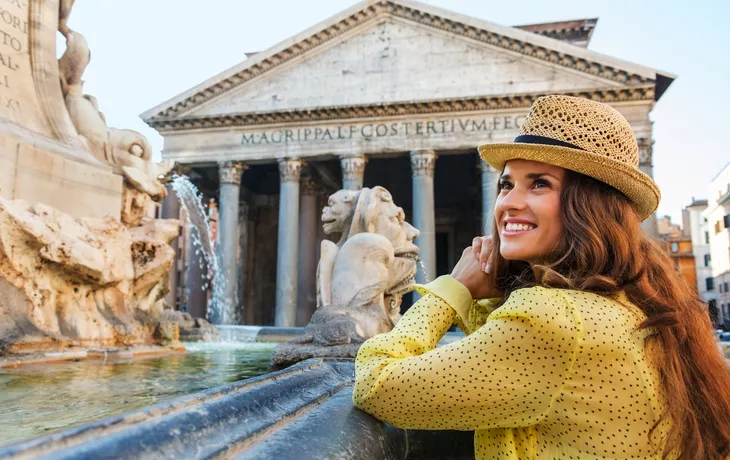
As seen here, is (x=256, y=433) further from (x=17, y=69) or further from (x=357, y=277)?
(x=17, y=69)

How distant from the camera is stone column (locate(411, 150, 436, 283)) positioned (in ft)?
66.7

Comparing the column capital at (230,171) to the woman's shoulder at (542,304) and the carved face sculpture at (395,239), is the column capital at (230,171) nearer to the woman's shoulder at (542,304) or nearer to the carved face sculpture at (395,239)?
the carved face sculpture at (395,239)

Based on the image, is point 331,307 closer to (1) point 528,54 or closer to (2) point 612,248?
(2) point 612,248

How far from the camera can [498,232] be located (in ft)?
5.16

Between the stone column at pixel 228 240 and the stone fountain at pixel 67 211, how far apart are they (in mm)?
16412

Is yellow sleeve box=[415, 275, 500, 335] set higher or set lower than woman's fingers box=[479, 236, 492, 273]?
lower

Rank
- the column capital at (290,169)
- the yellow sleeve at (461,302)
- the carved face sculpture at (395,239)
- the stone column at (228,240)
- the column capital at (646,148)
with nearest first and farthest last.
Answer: the yellow sleeve at (461,302)
the carved face sculpture at (395,239)
the column capital at (646,148)
the stone column at (228,240)
the column capital at (290,169)

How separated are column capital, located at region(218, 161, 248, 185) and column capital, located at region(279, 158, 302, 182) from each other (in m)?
1.68

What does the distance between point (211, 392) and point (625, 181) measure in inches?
41.6

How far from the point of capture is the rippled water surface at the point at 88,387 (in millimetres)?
1839

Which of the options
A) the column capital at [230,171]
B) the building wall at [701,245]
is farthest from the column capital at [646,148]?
the building wall at [701,245]

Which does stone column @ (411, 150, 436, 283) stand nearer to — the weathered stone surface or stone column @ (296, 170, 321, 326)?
stone column @ (296, 170, 321, 326)

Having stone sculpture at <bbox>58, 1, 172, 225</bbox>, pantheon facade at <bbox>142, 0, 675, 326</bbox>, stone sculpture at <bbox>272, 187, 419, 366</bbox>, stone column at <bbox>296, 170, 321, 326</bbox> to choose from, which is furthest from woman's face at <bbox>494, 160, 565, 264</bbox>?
stone column at <bbox>296, 170, 321, 326</bbox>

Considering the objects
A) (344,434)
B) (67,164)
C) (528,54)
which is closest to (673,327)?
(344,434)
